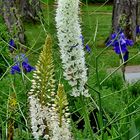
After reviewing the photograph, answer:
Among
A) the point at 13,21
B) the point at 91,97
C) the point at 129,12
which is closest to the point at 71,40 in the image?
the point at 91,97

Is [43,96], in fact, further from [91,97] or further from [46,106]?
[91,97]

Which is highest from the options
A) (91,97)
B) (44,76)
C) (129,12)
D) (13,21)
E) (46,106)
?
(44,76)

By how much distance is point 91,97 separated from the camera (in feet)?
14.8

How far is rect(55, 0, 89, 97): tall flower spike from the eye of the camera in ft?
9.69

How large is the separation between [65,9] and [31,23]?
2787 centimetres

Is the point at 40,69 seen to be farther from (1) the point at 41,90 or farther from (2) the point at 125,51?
(2) the point at 125,51

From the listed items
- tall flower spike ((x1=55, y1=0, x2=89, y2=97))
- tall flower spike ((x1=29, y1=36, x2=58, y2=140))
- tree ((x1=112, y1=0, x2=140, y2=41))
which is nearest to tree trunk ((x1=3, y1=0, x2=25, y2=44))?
tall flower spike ((x1=55, y1=0, x2=89, y2=97))

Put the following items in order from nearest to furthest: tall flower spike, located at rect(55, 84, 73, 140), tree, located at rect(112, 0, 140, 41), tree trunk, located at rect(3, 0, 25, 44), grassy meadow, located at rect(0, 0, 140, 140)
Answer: tall flower spike, located at rect(55, 84, 73, 140) → grassy meadow, located at rect(0, 0, 140, 140) → tree trunk, located at rect(3, 0, 25, 44) → tree, located at rect(112, 0, 140, 41)

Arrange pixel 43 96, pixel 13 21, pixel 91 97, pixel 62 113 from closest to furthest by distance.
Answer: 1. pixel 62 113
2. pixel 43 96
3. pixel 91 97
4. pixel 13 21

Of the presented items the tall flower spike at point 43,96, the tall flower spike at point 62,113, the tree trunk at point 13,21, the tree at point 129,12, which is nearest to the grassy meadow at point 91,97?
the tree trunk at point 13,21

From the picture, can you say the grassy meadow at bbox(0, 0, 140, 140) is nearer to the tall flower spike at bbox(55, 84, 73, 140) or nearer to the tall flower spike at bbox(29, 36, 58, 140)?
the tall flower spike at bbox(29, 36, 58, 140)

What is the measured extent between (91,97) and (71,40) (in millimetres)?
1540

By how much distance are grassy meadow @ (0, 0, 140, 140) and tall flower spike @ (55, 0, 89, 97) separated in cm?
34

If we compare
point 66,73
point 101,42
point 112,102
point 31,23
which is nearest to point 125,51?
point 112,102
